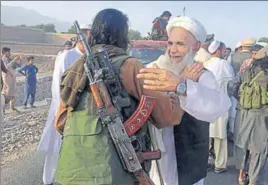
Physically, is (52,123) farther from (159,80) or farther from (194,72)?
(159,80)

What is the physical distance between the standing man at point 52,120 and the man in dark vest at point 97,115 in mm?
1800

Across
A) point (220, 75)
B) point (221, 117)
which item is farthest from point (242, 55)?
point (221, 117)

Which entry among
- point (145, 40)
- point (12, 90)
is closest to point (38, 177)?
point (145, 40)

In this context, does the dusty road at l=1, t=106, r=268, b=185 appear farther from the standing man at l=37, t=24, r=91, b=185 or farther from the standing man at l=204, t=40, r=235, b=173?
the standing man at l=37, t=24, r=91, b=185

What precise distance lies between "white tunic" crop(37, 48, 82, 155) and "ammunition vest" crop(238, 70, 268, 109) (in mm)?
1761

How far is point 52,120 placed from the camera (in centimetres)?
426

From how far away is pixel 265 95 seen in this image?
14.5ft

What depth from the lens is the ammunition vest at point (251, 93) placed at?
A: 445 cm

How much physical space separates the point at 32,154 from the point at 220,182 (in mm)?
2827

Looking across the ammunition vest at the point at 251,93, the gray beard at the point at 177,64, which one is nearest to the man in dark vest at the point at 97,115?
the gray beard at the point at 177,64

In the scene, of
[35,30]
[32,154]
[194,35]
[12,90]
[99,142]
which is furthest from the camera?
[35,30]

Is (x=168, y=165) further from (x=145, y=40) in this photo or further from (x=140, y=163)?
(x=145, y=40)

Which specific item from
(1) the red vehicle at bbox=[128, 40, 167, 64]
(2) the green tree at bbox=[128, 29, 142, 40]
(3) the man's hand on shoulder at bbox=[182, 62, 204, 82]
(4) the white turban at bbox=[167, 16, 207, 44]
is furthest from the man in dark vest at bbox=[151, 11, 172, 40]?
(3) the man's hand on shoulder at bbox=[182, 62, 204, 82]

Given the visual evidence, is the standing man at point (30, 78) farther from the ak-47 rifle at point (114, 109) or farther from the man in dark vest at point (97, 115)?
the ak-47 rifle at point (114, 109)
